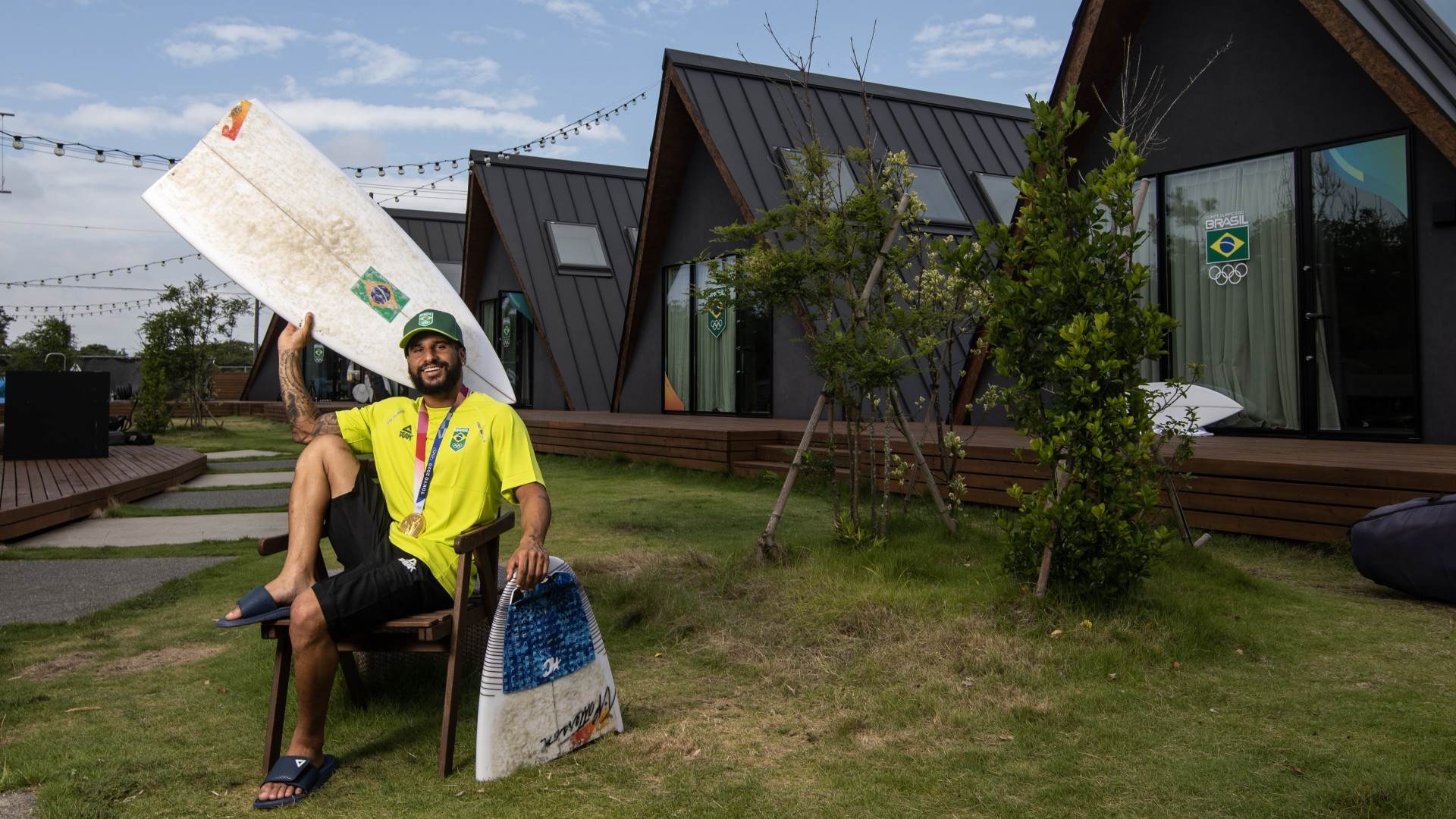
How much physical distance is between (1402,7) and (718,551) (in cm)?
678

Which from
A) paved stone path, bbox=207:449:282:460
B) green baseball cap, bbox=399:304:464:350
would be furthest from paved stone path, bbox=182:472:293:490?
green baseball cap, bbox=399:304:464:350

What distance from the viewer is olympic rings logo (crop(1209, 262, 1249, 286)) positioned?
9336 mm

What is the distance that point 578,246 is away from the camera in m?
20.8

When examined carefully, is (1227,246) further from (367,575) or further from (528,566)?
(367,575)

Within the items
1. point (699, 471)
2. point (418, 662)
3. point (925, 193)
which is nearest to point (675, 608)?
point (418, 662)

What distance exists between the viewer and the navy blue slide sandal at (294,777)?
9.66 feet

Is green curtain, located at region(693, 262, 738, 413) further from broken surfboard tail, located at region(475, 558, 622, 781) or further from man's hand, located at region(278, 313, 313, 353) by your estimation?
broken surfboard tail, located at region(475, 558, 622, 781)

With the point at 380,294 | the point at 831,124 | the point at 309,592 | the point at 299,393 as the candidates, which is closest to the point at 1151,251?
the point at 831,124

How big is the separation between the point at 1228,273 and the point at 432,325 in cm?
800

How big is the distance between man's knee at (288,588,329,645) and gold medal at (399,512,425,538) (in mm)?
378

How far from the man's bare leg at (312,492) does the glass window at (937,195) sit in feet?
36.9

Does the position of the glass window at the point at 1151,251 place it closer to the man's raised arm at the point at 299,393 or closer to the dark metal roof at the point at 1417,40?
the dark metal roof at the point at 1417,40

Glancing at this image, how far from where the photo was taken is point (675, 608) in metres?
4.99

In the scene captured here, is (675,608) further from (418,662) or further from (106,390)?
(106,390)
